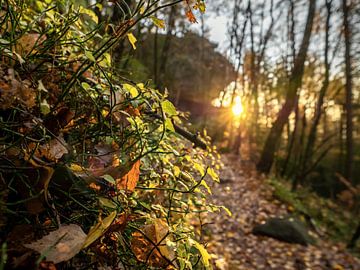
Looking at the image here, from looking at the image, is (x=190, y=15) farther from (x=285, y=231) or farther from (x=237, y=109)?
(x=237, y=109)

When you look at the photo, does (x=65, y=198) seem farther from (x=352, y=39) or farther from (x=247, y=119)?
(x=247, y=119)

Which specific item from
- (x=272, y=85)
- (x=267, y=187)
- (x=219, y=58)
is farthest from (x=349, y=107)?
(x=219, y=58)

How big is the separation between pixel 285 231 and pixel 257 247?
0.84 metres

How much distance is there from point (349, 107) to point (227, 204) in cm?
575

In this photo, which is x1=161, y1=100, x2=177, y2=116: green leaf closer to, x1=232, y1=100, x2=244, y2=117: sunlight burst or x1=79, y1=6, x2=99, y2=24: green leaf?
x1=79, y1=6, x2=99, y2=24: green leaf

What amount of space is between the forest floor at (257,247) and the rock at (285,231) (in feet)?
0.38

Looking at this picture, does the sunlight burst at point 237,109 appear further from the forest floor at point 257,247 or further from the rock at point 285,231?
the rock at point 285,231

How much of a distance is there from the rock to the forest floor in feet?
0.38

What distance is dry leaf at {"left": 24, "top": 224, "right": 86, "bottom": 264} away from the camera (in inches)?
25.9

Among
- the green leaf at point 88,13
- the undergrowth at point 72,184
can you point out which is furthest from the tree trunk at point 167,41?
the undergrowth at point 72,184

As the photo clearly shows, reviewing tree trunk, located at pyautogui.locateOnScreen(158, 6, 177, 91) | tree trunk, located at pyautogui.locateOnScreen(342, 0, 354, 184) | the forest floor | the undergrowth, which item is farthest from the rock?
tree trunk, located at pyautogui.locateOnScreen(342, 0, 354, 184)

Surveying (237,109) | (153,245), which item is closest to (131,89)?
(153,245)

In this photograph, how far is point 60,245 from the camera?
2.28 feet

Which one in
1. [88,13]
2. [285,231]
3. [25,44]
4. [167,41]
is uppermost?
[167,41]
